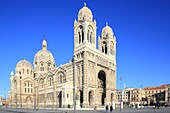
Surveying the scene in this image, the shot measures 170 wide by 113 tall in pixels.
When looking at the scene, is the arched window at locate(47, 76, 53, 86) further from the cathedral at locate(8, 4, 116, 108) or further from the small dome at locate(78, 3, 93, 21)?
the small dome at locate(78, 3, 93, 21)

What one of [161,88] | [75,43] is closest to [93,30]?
[75,43]

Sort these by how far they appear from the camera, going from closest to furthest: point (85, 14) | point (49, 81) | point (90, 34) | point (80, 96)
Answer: point (80, 96), point (85, 14), point (90, 34), point (49, 81)

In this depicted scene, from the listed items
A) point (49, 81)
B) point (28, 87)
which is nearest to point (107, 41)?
point (49, 81)

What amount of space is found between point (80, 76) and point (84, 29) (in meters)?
12.3

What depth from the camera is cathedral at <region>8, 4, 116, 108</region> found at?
220ft

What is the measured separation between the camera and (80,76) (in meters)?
67.0

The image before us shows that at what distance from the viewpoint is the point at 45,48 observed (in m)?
107

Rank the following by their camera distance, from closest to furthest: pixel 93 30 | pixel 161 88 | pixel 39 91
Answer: pixel 93 30, pixel 39 91, pixel 161 88

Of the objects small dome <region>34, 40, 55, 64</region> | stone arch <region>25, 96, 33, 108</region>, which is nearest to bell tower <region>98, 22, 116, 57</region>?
small dome <region>34, 40, 55, 64</region>

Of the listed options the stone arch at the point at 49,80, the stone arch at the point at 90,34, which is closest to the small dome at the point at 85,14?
the stone arch at the point at 90,34

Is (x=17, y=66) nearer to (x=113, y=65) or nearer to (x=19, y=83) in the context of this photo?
(x=19, y=83)

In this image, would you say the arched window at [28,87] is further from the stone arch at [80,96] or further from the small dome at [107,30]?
the stone arch at [80,96]

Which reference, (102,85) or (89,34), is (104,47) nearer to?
(102,85)

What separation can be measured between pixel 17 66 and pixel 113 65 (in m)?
45.3
